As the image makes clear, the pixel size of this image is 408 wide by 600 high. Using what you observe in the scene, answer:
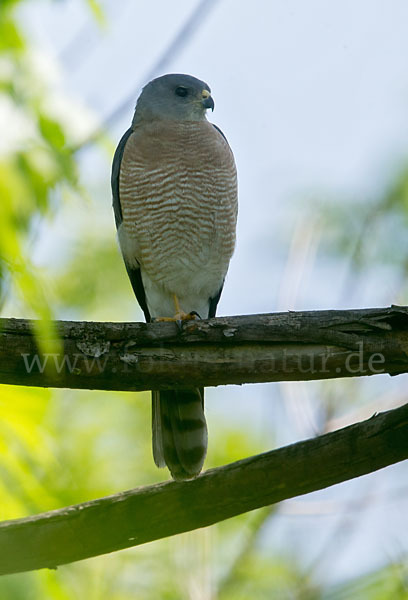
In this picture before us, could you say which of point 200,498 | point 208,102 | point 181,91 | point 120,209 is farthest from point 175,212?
point 200,498

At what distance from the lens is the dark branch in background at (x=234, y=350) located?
10.2ft

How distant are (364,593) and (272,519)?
952 millimetres

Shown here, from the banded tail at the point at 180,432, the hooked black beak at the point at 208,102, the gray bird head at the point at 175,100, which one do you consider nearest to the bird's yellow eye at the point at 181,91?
the gray bird head at the point at 175,100

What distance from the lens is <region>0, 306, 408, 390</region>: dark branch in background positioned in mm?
3102

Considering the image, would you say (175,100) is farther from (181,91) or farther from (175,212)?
(175,212)

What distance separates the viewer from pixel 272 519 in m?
5.56

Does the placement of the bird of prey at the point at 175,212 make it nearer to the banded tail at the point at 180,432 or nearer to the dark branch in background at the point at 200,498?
the banded tail at the point at 180,432

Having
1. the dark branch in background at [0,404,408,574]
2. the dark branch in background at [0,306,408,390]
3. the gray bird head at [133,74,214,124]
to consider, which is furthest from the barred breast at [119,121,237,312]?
the dark branch in background at [0,404,408,574]

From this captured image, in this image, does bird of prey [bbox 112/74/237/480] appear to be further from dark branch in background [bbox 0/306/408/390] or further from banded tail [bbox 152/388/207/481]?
dark branch in background [bbox 0/306/408/390]

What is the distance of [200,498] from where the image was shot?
316 centimetres

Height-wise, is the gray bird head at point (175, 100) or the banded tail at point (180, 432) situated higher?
the gray bird head at point (175, 100)

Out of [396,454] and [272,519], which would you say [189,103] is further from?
[396,454]

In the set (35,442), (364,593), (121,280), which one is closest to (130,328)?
(35,442)

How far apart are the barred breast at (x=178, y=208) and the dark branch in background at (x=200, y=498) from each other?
2272 mm
